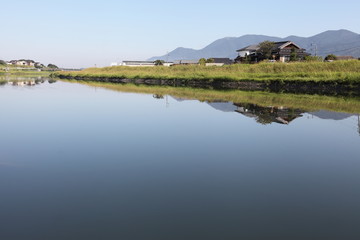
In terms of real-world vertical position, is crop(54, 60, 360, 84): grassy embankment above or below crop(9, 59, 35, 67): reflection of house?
below

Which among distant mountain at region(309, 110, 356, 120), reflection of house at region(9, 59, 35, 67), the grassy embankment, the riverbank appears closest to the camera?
distant mountain at region(309, 110, 356, 120)

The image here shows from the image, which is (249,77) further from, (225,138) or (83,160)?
(83,160)

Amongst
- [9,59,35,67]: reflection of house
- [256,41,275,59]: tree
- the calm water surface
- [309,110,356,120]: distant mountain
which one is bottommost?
the calm water surface

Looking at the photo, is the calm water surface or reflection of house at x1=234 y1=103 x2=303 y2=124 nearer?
the calm water surface

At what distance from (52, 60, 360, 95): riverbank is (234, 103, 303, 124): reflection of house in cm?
1448

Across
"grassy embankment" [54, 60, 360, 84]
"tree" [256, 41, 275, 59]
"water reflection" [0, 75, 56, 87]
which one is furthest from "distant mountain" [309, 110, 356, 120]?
"water reflection" [0, 75, 56, 87]

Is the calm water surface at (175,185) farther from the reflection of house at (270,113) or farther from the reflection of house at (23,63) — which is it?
the reflection of house at (23,63)

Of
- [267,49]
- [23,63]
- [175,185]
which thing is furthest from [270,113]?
[23,63]

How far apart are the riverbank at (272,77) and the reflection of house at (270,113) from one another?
14.5 metres

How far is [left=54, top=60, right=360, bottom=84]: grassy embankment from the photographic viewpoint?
33.7 meters

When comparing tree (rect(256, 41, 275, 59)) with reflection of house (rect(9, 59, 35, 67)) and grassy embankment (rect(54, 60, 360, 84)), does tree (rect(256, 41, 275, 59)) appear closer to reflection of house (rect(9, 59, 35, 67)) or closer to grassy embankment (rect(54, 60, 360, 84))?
grassy embankment (rect(54, 60, 360, 84))

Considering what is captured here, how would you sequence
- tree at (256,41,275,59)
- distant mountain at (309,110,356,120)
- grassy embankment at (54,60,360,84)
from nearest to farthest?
distant mountain at (309,110,356,120) < grassy embankment at (54,60,360,84) < tree at (256,41,275,59)

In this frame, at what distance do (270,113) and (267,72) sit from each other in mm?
26296

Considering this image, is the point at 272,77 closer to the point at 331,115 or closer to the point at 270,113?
the point at 331,115
